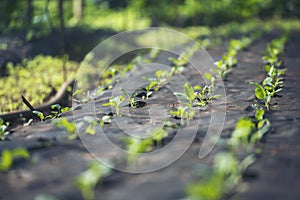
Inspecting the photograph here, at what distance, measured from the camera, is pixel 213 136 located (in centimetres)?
306

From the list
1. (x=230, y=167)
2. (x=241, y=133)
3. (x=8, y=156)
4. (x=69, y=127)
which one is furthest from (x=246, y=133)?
(x=8, y=156)

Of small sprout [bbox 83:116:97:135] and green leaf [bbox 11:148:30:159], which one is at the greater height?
small sprout [bbox 83:116:97:135]

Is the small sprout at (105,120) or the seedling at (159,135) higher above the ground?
the small sprout at (105,120)

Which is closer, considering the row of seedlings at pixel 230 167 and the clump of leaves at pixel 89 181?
the row of seedlings at pixel 230 167

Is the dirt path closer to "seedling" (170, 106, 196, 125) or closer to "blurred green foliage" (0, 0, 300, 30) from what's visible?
"seedling" (170, 106, 196, 125)

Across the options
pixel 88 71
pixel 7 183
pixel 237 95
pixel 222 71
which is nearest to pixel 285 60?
pixel 222 71

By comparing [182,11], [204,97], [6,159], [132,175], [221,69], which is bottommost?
[132,175]

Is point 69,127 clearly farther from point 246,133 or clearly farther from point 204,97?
point 204,97

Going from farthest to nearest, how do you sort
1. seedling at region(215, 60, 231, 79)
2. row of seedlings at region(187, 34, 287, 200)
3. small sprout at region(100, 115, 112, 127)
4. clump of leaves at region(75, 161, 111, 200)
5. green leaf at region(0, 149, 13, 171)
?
1. seedling at region(215, 60, 231, 79)
2. small sprout at region(100, 115, 112, 127)
3. green leaf at region(0, 149, 13, 171)
4. clump of leaves at region(75, 161, 111, 200)
5. row of seedlings at region(187, 34, 287, 200)

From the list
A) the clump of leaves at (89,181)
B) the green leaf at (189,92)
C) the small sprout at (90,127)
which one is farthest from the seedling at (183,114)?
the clump of leaves at (89,181)

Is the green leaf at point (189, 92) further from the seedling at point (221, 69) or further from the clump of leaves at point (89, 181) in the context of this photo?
the clump of leaves at point (89, 181)

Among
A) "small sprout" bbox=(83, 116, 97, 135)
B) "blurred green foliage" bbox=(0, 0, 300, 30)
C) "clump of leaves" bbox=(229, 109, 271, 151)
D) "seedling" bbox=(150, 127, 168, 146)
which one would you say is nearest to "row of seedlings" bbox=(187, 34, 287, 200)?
"clump of leaves" bbox=(229, 109, 271, 151)

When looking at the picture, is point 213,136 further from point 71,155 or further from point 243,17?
point 243,17

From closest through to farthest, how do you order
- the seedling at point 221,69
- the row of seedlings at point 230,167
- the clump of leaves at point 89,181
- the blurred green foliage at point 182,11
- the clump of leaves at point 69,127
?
the row of seedlings at point 230,167 → the clump of leaves at point 89,181 → the clump of leaves at point 69,127 → the seedling at point 221,69 → the blurred green foliage at point 182,11
